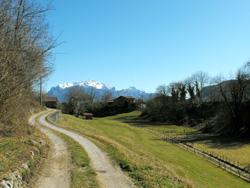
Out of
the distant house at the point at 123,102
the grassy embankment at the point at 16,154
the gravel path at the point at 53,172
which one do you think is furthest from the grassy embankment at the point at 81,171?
the distant house at the point at 123,102

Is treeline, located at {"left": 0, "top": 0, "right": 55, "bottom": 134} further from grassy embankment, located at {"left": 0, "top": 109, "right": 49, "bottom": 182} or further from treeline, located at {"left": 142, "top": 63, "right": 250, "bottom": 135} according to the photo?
treeline, located at {"left": 142, "top": 63, "right": 250, "bottom": 135}

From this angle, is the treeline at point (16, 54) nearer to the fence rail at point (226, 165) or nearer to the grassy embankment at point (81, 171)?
the grassy embankment at point (81, 171)


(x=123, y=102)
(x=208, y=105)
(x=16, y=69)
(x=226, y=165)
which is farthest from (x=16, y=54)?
(x=123, y=102)

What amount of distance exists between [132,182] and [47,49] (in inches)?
396

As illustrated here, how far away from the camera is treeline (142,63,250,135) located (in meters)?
57.8

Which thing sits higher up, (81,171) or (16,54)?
(16,54)

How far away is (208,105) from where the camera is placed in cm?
8894

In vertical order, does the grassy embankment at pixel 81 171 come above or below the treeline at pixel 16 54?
below

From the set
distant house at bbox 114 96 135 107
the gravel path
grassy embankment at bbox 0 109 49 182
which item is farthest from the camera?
distant house at bbox 114 96 135 107

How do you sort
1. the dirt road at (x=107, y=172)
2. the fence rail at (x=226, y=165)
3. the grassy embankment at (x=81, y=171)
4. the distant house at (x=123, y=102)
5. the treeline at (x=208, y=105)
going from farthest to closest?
the distant house at (x=123, y=102)
the treeline at (x=208, y=105)
the fence rail at (x=226, y=165)
the dirt road at (x=107, y=172)
the grassy embankment at (x=81, y=171)

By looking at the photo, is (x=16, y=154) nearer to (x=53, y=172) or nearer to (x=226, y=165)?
(x=53, y=172)

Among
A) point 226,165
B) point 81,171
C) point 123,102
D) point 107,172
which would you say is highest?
point 123,102

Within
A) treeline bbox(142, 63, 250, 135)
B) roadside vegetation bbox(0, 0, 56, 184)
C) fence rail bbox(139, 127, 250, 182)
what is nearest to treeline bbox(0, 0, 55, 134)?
roadside vegetation bbox(0, 0, 56, 184)

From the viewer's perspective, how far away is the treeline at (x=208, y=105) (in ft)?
189
